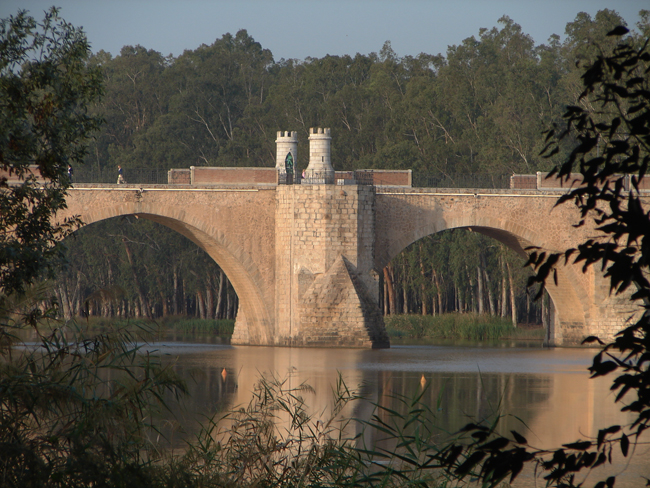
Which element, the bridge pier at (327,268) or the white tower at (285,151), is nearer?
the bridge pier at (327,268)

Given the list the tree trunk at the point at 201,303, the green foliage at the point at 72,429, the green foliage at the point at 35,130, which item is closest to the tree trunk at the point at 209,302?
the tree trunk at the point at 201,303

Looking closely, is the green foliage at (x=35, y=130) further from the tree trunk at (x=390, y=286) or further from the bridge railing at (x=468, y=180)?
the tree trunk at (x=390, y=286)

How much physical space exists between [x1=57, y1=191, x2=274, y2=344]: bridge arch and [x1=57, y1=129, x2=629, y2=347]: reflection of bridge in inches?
1.2

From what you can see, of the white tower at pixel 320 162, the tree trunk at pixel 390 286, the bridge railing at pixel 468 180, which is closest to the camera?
the white tower at pixel 320 162

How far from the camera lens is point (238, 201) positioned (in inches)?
945

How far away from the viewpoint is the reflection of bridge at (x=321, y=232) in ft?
75.4

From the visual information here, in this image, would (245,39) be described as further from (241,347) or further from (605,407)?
(605,407)

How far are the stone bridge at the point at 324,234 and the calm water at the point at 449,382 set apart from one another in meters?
0.91

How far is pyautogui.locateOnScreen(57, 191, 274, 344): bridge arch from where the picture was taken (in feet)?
76.5

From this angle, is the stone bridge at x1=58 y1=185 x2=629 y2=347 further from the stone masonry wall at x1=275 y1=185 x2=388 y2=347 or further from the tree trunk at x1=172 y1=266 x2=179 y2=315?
the tree trunk at x1=172 y1=266 x2=179 y2=315

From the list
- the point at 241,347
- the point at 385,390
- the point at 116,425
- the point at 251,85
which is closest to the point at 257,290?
the point at 241,347

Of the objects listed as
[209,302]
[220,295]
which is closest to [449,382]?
[220,295]

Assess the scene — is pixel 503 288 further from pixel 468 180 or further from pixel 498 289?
pixel 468 180

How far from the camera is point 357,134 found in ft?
128
